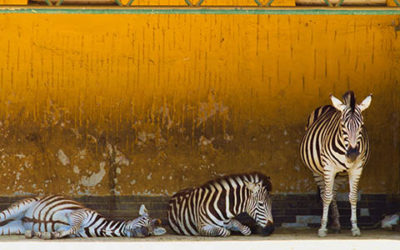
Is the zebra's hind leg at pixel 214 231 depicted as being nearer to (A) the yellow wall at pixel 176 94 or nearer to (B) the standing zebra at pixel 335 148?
(B) the standing zebra at pixel 335 148

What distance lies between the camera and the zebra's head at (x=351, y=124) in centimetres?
1208

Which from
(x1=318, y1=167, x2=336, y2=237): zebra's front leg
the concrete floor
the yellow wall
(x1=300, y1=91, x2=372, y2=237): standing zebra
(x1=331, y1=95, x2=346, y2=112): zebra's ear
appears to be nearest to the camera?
the concrete floor

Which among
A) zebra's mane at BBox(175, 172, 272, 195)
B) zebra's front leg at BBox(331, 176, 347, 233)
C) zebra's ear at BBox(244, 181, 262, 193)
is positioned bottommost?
zebra's front leg at BBox(331, 176, 347, 233)

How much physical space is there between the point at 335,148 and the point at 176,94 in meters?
2.48

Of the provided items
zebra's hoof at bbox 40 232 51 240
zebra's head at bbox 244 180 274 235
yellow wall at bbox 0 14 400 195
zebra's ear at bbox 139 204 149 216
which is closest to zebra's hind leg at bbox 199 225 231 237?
zebra's head at bbox 244 180 274 235

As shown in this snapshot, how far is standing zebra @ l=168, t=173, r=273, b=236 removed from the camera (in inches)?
489

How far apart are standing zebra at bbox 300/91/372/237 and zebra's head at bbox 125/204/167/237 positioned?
82.4 inches

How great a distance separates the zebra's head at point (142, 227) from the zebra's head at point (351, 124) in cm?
254

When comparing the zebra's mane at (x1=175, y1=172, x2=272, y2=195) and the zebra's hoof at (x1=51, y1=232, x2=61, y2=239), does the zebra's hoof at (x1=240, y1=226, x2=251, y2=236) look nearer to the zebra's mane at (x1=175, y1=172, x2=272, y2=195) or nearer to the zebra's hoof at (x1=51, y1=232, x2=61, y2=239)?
the zebra's mane at (x1=175, y1=172, x2=272, y2=195)

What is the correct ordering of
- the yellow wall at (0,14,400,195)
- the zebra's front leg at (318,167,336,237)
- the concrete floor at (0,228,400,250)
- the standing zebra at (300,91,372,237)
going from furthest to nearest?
the yellow wall at (0,14,400,195) < the zebra's front leg at (318,167,336,237) < the standing zebra at (300,91,372,237) < the concrete floor at (0,228,400,250)

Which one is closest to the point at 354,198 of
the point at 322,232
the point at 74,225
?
the point at 322,232

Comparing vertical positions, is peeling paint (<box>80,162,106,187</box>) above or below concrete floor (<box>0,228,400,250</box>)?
above

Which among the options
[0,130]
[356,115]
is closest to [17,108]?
[0,130]

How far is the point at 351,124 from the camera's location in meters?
12.1
